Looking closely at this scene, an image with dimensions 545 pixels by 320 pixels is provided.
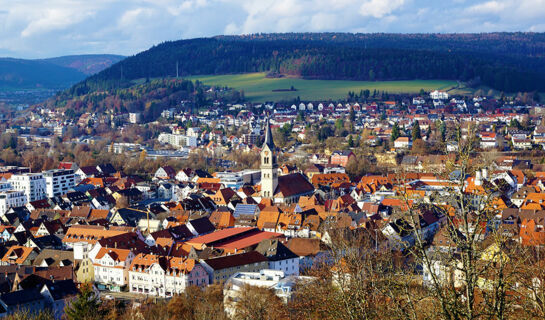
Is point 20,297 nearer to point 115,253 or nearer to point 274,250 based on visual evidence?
point 115,253

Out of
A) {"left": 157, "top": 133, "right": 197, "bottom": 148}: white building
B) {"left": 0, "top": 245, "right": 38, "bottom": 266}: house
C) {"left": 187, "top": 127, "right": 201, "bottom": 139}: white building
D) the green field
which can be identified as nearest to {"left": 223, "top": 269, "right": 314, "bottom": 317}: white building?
{"left": 0, "top": 245, "right": 38, "bottom": 266}: house

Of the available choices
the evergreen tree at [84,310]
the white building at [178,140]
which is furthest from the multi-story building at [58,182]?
the evergreen tree at [84,310]

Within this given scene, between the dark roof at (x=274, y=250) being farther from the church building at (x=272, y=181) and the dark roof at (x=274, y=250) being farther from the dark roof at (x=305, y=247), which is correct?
the church building at (x=272, y=181)

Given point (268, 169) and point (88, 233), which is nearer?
point (88, 233)

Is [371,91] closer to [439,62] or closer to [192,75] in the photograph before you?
[439,62]

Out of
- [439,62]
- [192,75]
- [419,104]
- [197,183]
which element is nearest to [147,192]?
[197,183]

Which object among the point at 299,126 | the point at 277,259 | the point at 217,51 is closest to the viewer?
the point at 277,259

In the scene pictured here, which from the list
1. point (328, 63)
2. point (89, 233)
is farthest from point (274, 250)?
point (328, 63)
